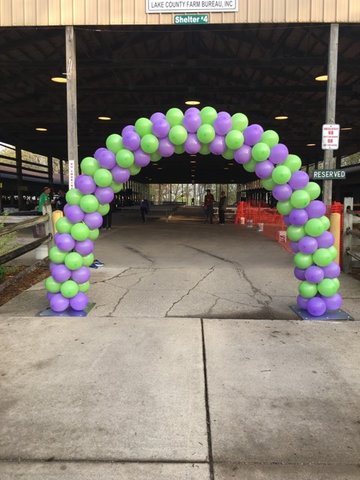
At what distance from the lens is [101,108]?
18703 millimetres

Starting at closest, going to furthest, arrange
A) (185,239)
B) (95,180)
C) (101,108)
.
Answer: (95,180) → (185,239) → (101,108)

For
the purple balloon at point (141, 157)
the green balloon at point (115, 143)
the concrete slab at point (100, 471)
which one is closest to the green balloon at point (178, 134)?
the purple balloon at point (141, 157)

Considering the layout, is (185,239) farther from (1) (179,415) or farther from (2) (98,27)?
(1) (179,415)

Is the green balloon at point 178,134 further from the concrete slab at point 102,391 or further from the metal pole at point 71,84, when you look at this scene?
the metal pole at point 71,84

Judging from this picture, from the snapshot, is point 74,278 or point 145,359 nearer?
point 145,359

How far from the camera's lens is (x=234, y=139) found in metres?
5.23

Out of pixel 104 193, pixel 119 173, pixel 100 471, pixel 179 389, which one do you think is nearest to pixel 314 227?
pixel 119 173

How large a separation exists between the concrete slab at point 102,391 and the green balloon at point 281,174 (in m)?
2.08

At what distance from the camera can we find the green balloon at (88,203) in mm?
5492

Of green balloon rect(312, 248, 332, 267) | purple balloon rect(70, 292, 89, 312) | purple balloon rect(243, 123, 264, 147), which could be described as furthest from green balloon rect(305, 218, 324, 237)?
purple balloon rect(70, 292, 89, 312)

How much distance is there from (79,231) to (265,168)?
8.33ft

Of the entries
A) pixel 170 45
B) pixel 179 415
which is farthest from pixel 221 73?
pixel 179 415

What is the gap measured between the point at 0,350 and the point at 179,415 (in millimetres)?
2354

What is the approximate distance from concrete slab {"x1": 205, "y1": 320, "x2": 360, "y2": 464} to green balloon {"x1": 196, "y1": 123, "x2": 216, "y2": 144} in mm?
2329
